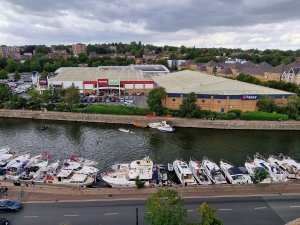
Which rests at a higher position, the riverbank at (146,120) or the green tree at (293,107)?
the green tree at (293,107)

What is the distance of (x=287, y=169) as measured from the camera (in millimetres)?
32000

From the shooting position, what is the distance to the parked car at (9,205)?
21.4 meters

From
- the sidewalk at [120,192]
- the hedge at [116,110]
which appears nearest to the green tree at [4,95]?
the hedge at [116,110]

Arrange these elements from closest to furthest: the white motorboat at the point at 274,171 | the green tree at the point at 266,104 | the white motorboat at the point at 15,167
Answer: the white motorboat at the point at 274,171, the white motorboat at the point at 15,167, the green tree at the point at 266,104

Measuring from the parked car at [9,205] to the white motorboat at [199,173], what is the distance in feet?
61.3

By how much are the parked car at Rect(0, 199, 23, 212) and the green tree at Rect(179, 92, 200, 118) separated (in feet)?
125

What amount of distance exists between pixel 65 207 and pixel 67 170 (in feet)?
28.2

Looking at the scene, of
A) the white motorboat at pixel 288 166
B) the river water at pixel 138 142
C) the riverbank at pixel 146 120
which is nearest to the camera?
Result: the white motorboat at pixel 288 166

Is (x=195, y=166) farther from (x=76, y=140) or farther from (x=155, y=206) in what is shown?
(x=76, y=140)

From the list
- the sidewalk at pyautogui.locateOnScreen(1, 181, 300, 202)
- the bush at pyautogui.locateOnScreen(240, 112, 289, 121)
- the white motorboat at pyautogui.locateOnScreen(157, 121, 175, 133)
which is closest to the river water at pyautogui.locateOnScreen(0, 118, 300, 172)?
the white motorboat at pyautogui.locateOnScreen(157, 121, 175, 133)

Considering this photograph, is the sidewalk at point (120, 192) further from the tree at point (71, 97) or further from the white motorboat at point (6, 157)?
the tree at point (71, 97)

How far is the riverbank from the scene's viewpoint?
5144 centimetres

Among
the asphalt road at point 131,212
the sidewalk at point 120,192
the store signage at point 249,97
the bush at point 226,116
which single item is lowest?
the asphalt road at point 131,212

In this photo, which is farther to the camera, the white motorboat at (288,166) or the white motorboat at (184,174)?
the white motorboat at (288,166)
